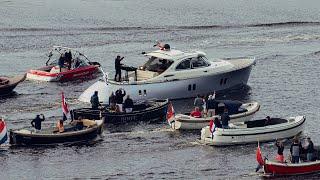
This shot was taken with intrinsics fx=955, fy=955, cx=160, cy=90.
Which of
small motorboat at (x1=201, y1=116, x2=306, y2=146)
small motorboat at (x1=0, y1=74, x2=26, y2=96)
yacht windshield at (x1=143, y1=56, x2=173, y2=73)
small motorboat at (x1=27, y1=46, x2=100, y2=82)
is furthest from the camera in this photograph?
small motorboat at (x1=27, y1=46, x2=100, y2=82)

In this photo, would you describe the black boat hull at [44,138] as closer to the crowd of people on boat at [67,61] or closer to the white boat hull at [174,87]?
the white boat hull at [174,87]

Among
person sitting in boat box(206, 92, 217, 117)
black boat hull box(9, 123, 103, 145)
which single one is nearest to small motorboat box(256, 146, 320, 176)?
person sitting in boat box(206, 92, 217, 117)

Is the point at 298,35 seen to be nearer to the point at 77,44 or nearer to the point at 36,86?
the point at 77,44

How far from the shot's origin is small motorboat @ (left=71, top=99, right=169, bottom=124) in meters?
54.9

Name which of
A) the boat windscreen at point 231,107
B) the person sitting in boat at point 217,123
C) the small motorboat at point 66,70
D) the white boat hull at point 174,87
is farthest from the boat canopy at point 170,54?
the person sitting in boat at point 217,123

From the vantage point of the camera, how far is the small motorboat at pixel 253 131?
167ft

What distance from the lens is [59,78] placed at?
68688 millimetres

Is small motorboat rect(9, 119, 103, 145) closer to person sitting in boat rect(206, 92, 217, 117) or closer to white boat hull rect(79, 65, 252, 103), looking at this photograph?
person sitting in boat rect(206, 92, 217, 117)

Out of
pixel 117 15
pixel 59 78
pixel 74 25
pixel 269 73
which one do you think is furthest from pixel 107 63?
pixel 117 15

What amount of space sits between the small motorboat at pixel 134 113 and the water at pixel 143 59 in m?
0.71

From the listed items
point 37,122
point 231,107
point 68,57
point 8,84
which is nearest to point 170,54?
point 231,107

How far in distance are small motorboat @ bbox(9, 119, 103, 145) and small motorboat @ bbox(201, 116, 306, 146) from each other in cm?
607

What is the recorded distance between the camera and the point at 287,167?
4600 centimetres

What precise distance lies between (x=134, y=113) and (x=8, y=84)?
11.7 meters
